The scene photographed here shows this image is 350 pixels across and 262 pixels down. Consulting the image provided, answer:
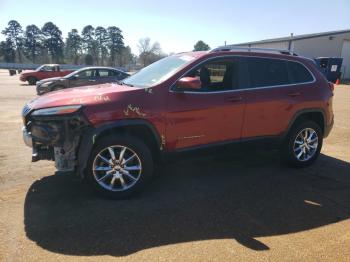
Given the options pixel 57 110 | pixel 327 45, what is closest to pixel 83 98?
pixel 57 110

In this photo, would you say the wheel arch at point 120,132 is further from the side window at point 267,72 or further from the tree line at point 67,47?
the tree line at point 67,47

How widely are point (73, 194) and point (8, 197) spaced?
0.80m

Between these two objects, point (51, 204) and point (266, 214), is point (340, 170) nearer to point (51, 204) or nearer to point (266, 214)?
point (266, 214)

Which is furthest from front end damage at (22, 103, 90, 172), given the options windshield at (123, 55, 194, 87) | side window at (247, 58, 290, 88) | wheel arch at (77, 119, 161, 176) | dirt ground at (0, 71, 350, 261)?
side window at (247, 58, 290, 88)

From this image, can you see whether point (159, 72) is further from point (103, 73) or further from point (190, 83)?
point (103, 73)

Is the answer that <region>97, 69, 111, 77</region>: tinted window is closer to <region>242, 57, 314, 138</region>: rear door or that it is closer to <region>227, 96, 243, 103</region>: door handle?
<region>242, 57, 314, 138</region>: rear door

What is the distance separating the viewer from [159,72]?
4727 mm

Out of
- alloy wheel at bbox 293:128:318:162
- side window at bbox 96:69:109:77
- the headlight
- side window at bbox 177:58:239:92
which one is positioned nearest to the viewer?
the headlight

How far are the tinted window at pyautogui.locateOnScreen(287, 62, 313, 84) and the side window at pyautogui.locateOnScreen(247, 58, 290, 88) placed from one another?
115mm

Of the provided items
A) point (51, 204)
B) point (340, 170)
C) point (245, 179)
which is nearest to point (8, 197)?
point (51, 204)

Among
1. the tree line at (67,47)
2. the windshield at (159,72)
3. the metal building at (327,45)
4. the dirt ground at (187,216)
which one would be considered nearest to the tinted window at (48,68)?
the dirt ground at (187,216)

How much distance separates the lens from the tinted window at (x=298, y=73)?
5.32 meters

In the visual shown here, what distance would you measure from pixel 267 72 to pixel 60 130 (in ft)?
10.5

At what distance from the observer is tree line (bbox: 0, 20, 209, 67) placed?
302 feet
